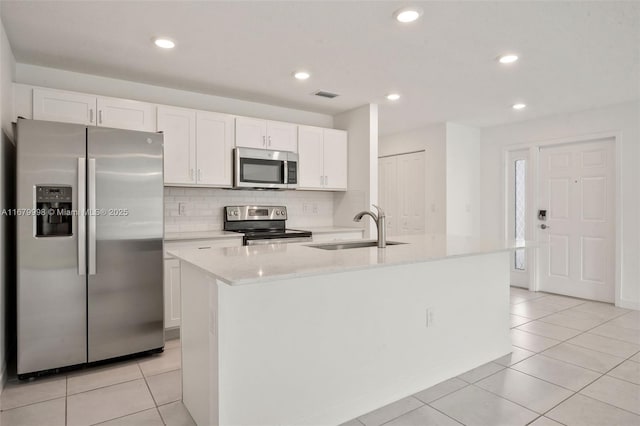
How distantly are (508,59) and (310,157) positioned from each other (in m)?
2.28

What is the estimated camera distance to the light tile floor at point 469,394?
2.09 m

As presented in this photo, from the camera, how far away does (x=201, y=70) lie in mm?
3379

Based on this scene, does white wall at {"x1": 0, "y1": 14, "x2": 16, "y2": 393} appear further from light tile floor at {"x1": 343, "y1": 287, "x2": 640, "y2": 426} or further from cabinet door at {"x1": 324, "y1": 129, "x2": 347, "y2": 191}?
cabinet door at {"x1": 324, "y1": 129, "x2": 347, "y2": 191}

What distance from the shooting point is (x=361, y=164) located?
4.63 meters

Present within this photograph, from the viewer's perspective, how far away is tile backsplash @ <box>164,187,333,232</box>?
13.1 ft

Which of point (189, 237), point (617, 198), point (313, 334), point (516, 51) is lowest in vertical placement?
point (313, 334)

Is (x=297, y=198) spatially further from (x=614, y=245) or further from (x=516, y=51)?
(x=614, y=245)

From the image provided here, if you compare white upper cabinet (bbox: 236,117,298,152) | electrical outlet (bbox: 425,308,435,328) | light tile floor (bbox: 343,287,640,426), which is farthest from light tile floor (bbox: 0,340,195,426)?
white upper cabinet (bbox: 236,117,298,152)

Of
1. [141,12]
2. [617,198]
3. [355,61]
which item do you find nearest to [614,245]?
[617,198]

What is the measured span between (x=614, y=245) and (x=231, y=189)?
4.52 meters

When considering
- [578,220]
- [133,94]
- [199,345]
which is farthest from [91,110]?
[578,220]

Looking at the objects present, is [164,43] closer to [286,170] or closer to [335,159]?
[286,170]

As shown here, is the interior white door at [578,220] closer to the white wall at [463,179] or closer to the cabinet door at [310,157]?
the white wall at [463,179]

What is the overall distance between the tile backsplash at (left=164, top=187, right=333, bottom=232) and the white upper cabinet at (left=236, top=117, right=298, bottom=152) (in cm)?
60
